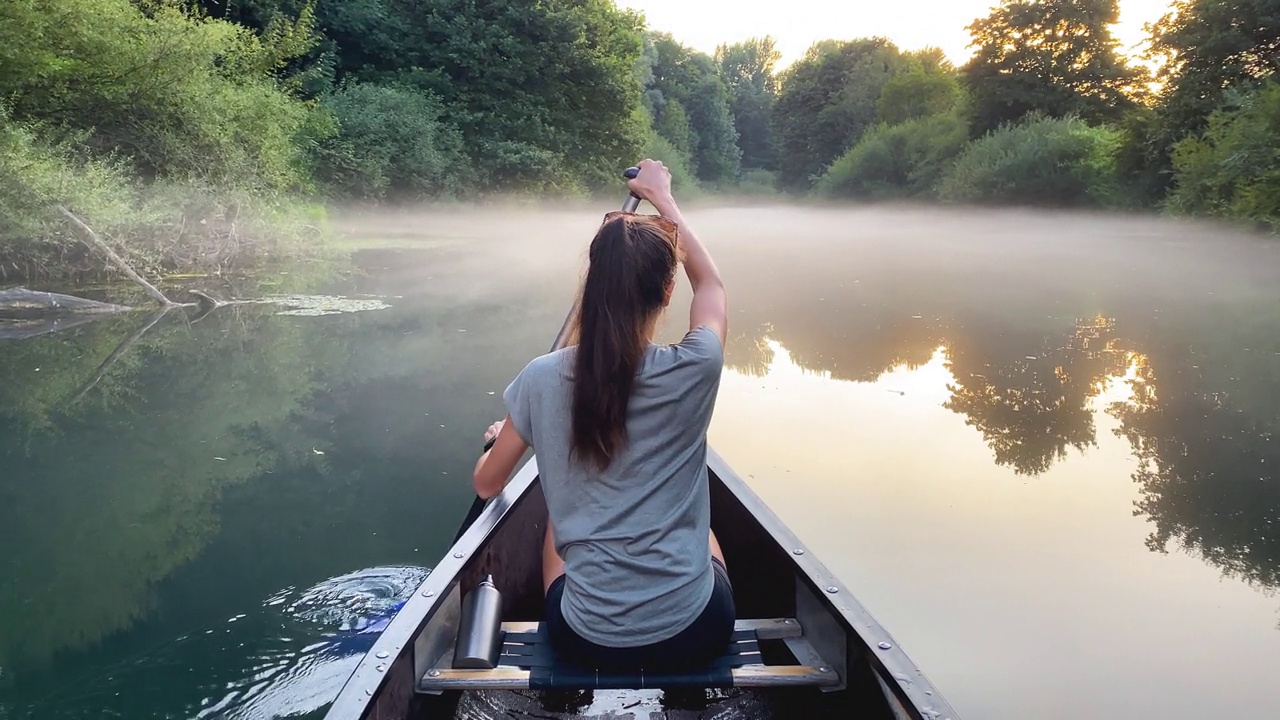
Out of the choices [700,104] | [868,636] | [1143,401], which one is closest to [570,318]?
[868,636]

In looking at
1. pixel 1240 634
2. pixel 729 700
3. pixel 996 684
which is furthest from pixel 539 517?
pixel 1240 634

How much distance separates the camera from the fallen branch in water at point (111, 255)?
9.52 m

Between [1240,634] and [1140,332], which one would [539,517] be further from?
[1140,332]

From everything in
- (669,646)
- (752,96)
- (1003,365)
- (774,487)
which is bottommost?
(774,487)

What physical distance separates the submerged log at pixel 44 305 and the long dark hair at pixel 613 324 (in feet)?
29.6

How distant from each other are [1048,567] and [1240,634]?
0.62 m

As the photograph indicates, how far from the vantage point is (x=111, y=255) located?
984 centimetres

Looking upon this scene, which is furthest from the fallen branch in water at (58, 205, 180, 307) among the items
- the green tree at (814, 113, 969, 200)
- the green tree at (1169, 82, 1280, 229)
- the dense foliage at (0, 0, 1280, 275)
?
the green tree at (814, 113, 969, 200)

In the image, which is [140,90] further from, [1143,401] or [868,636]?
[868,636]

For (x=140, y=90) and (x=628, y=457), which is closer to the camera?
(x=628, y=457)

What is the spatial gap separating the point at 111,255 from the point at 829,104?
1717 inches

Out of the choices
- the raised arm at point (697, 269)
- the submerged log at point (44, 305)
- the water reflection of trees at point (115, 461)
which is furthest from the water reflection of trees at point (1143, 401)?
the submerged log at point (44, 305)

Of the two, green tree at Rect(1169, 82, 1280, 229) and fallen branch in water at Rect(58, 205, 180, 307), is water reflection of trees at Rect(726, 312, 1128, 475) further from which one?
green tree at Rect(1169, 82, 1280, 229)

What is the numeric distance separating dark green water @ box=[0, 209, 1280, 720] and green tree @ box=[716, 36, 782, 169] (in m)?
57.7
